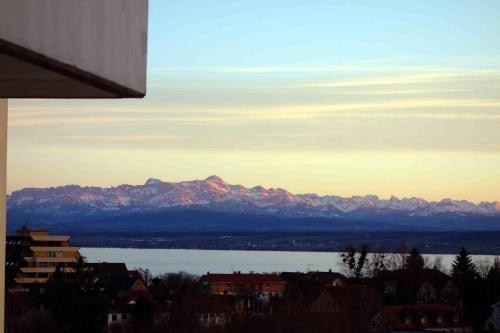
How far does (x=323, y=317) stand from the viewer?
46.1 meters

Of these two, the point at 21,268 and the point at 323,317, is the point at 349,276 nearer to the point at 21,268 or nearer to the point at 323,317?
the point at 21,268

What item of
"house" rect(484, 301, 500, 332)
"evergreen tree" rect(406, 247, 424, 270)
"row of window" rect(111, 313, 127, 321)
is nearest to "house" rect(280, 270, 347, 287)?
"evergreen tree" rect(406, 247, 424, 270)

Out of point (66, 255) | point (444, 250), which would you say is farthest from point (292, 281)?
point (444, 250)

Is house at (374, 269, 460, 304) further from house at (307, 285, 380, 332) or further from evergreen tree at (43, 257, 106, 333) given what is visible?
evergreen tree at (43, 257, 106, 333)

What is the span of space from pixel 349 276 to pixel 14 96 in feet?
265

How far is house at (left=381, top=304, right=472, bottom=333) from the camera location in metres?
59.1

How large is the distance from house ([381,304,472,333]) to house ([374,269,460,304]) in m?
5.96

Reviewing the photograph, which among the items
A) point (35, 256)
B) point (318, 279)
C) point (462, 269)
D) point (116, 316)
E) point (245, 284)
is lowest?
point (116, 316)

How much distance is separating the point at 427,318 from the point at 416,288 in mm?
11237

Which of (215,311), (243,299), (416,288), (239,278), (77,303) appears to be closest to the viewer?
(77,303)

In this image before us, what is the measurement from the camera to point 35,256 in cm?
6812

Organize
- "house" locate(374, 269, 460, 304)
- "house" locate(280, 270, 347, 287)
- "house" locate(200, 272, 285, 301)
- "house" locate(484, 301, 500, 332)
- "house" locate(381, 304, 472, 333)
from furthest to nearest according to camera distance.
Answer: "house" locate(280, 270, 347, 287)
"house" locate(200, 272, 285, 301)
"house" locate(374, 269, 460, 304)
"house" locate(381, 304, 472, 333)
"house" locate(484, 301, 500, 332)

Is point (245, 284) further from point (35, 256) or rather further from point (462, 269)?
point (35, 256)

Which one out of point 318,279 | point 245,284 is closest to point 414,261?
point 318,279
